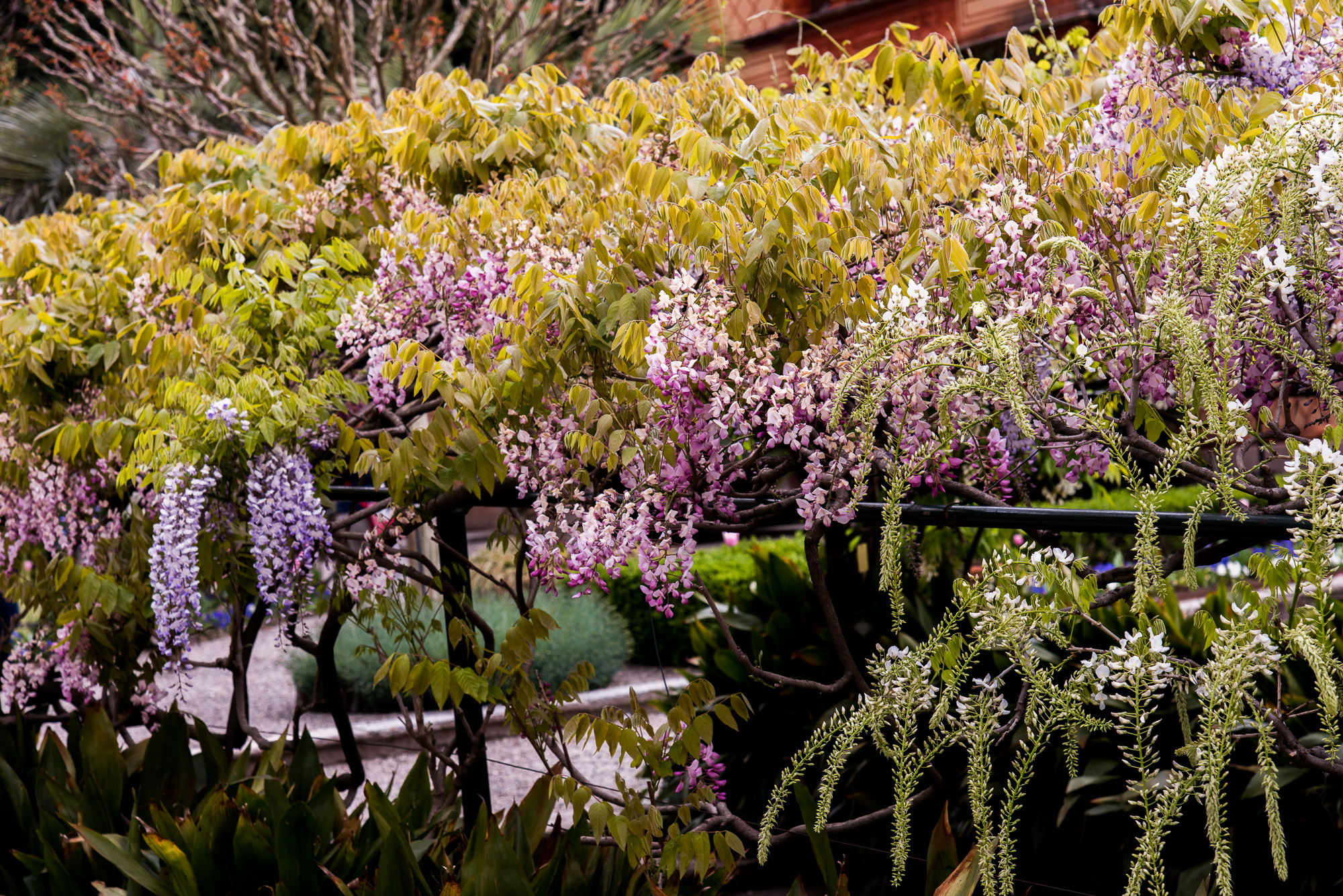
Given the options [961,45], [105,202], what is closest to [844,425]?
[105,202]

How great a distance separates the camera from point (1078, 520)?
1.98 metres

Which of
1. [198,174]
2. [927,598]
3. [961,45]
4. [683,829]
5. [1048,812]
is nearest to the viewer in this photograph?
[683,829]

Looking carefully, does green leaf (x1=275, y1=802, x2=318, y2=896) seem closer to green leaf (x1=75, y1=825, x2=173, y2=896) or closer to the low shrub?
green leaf (x1=75, y1=825, x2=173, y2=896)

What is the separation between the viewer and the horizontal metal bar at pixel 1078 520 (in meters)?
1.77

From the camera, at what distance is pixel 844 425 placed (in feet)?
7.54

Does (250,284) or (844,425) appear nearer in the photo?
(844,425)

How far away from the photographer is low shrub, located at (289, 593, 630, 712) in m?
7.71

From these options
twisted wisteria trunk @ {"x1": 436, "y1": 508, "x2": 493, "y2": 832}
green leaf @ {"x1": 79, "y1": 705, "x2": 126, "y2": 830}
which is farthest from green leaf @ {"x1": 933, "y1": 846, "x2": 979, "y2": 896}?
green leaf @ {"x1": 79, "y1": 705, "x2": 126, "y2": 830}

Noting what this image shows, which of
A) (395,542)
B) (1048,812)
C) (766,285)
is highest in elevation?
(766,285)

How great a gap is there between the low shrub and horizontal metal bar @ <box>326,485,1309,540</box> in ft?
17.9

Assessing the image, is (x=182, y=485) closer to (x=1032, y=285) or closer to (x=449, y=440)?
(x=449, y=440)

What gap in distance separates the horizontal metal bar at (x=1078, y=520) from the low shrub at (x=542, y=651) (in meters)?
5.45

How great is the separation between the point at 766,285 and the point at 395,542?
1.49 m

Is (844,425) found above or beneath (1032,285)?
beneath
